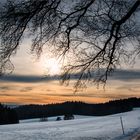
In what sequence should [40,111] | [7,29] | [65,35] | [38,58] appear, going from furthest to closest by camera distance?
[40,111] → [65,35] → [38,58] → [7,29]

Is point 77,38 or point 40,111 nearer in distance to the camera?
point 77,38

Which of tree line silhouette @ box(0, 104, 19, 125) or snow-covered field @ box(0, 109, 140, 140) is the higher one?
snow-covered field @ box(0, 109, 140, 140)

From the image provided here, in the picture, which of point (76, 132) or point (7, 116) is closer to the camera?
point (76, 132)

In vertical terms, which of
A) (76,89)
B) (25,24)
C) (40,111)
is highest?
(25,24)

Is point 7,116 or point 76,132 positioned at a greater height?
point 76,132

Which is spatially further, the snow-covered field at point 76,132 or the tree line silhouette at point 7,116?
the tree line silhouette at point 7,116

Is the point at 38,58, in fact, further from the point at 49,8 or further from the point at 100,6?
the point at 100,6

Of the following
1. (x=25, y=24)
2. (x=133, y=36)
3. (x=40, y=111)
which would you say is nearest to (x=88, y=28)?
(x=133, y=36)

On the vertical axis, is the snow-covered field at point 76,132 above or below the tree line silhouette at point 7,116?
above

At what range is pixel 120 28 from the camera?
14.3m

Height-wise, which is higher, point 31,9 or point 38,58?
point 31,9

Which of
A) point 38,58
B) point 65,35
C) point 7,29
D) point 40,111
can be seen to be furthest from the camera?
point 40,111

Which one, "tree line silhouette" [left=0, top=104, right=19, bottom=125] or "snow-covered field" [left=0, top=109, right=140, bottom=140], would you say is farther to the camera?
"tree line silhouette" [left=0, top=104, right=19, bottom=125]

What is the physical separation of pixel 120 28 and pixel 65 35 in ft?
5.66
